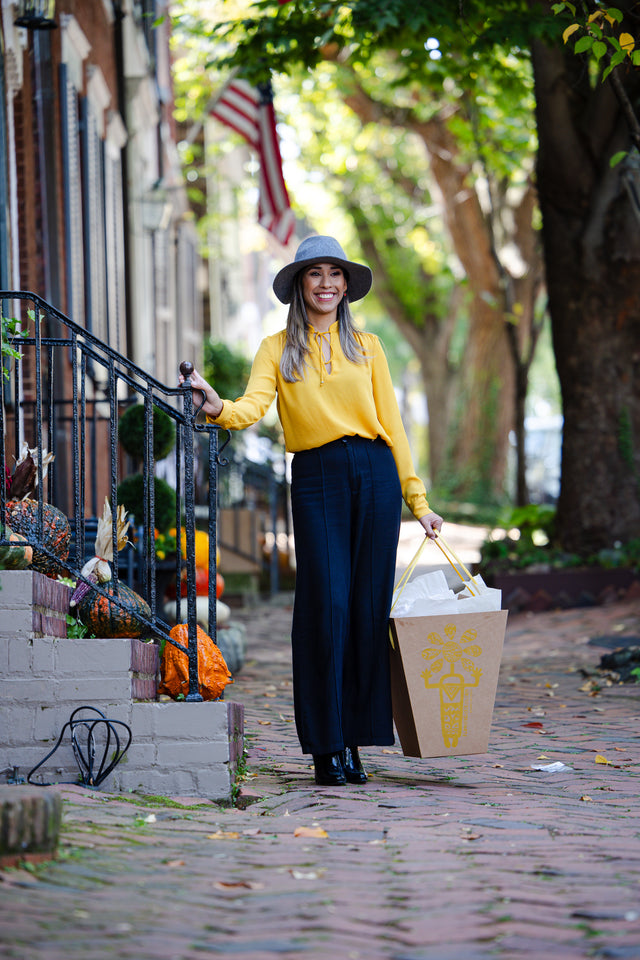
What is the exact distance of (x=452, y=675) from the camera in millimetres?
4312

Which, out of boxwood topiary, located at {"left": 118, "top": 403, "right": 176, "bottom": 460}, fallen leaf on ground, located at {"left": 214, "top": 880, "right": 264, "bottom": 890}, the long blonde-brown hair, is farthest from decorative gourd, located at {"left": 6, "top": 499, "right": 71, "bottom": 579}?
boxwood topiary, located at {"left": 118, "top": 403, "right": 176, "bottom": 460}

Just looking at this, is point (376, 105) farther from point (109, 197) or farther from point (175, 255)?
point (109, 197)

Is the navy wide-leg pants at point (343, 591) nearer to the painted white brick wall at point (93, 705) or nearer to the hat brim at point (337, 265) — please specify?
the painted white brick wall at point (93, 705)

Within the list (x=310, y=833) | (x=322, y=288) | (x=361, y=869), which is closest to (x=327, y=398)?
(x=322, y=288)

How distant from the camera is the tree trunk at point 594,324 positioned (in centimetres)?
1044

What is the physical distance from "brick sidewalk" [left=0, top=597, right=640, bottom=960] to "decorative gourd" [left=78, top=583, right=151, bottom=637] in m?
0.63

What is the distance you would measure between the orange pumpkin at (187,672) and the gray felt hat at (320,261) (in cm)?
134

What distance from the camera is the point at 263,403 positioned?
4391 mm

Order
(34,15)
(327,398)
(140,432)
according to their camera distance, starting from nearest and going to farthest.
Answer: (327,398) < (34,15) < (140,432)

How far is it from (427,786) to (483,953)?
1889 mm

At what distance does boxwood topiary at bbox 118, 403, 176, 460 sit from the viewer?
7.20 metres

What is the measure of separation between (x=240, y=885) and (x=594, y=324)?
8245 millimetres

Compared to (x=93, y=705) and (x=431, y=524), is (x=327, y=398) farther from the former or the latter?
(x=93, y=705)

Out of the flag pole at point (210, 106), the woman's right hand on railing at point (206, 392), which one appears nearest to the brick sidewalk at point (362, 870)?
the woman's right hand on railing at point (206, 392)
